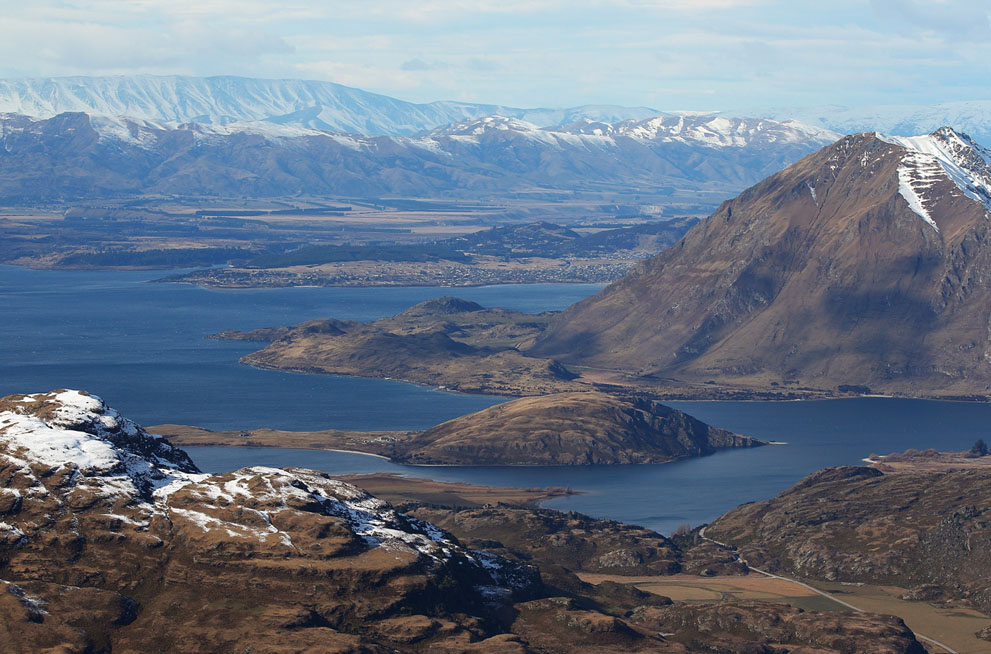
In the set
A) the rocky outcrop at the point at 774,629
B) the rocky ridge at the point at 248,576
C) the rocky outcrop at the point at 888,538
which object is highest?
the rocky ridge at the point at 248,576

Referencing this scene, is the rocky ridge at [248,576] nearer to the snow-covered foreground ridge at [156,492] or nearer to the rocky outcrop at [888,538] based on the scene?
the snow-covered foreground ridge at [156,492]

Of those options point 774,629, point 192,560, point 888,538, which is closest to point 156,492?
point 192,560

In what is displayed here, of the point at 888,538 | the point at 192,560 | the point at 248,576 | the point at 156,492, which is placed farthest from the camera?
the point at 888,538

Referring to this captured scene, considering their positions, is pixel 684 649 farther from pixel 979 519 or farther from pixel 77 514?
pixel 979 519

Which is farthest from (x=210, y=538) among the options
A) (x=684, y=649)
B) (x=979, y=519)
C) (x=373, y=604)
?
(x=979, y=519)

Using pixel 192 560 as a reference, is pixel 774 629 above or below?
below

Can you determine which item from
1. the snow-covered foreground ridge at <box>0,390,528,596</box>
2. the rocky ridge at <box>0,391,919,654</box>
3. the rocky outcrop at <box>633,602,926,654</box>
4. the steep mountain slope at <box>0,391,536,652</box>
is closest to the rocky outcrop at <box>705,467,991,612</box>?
the rocky outcrop at <box>633,602,926,654</box>

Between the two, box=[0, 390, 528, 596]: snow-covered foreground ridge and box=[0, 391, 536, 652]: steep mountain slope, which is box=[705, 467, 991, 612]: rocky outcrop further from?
box=[0, 390, 528, 596]: snow-covered foreground ridge

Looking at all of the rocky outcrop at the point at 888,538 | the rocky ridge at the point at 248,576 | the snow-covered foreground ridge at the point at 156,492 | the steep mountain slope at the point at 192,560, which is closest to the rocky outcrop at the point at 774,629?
the rocky ridge at the point at 248,576

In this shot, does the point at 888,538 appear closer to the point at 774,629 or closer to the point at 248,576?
the point at 774,629
